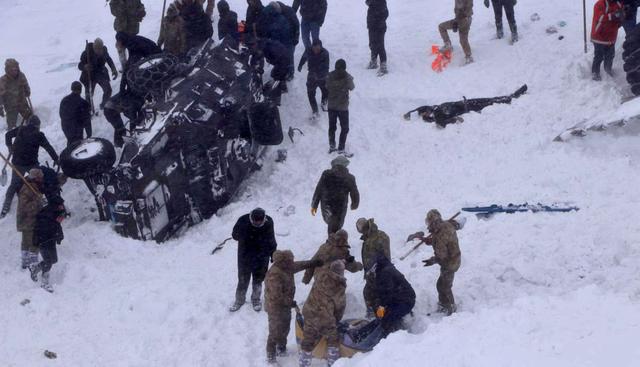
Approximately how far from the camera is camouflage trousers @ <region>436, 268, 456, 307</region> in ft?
25.5

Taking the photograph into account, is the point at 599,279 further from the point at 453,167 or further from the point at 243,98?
the point at 243,98

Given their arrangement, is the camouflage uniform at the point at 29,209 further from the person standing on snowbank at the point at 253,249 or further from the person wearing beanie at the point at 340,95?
the person wearing beanie at the point at 340,95

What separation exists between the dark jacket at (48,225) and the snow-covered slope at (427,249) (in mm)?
616

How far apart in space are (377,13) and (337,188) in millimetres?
5723

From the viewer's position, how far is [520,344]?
6.68 meters

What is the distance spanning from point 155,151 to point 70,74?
6.01m

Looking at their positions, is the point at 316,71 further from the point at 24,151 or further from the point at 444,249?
the point at 444,249

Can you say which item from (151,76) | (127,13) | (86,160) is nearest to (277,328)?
(86,160)

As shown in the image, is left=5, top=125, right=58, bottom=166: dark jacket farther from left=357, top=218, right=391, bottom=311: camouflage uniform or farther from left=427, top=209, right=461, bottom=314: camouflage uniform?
left=427, top=209, right=461, bottom=314: camouflage uniform

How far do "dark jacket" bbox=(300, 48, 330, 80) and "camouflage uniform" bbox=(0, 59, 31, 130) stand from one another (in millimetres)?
5251

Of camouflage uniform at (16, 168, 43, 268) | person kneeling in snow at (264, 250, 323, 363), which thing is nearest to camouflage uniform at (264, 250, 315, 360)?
person kneeling in snow at (264, 250, 323, 363)

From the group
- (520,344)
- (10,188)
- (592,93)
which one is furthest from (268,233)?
(592,93)

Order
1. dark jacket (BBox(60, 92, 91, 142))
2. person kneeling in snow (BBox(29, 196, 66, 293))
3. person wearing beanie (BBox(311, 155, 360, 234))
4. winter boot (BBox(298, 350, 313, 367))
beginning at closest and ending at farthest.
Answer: winter boot (BBox(298, 350, 313, 367))
person kneeling in snow (BBox(29, 196, 66, 293))
person wearing beanie (BBox(311, 155, 360, 234))
dark jacket (BBox(60, 92, 91, 142))

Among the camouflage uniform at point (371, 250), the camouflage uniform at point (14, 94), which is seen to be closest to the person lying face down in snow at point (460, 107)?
the camouflage uniform at point (371, 250)
